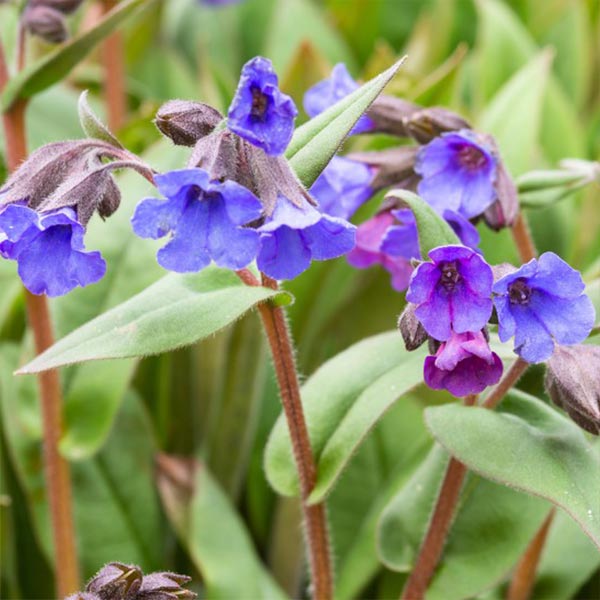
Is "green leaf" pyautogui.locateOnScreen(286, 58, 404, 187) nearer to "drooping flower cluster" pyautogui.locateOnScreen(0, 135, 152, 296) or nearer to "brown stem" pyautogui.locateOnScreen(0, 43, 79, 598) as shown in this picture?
"drooping flower cluster" pyautogui.locateOnScreen(0, 135, 152, 296)

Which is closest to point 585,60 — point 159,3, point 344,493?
point 159,3

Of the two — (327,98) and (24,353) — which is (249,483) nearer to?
(24,353)

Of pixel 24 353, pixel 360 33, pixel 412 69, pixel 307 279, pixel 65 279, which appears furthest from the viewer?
pixel 360 33

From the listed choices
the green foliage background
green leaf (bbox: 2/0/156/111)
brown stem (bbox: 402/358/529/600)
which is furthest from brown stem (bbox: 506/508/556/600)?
green leaf (bbox: 2/0/156/111)

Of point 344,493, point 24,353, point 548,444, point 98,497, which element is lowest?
point 344,493

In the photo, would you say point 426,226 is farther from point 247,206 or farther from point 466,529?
point 466,529

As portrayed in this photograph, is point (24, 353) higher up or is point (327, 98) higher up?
point (327, 98)

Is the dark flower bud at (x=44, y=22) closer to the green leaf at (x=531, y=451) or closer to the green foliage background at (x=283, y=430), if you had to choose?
the green foliage background at (x=283, y=430)

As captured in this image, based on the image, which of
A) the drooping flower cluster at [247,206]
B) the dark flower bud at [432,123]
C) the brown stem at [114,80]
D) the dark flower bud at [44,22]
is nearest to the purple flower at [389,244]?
the dark flower bud at [432,123]
